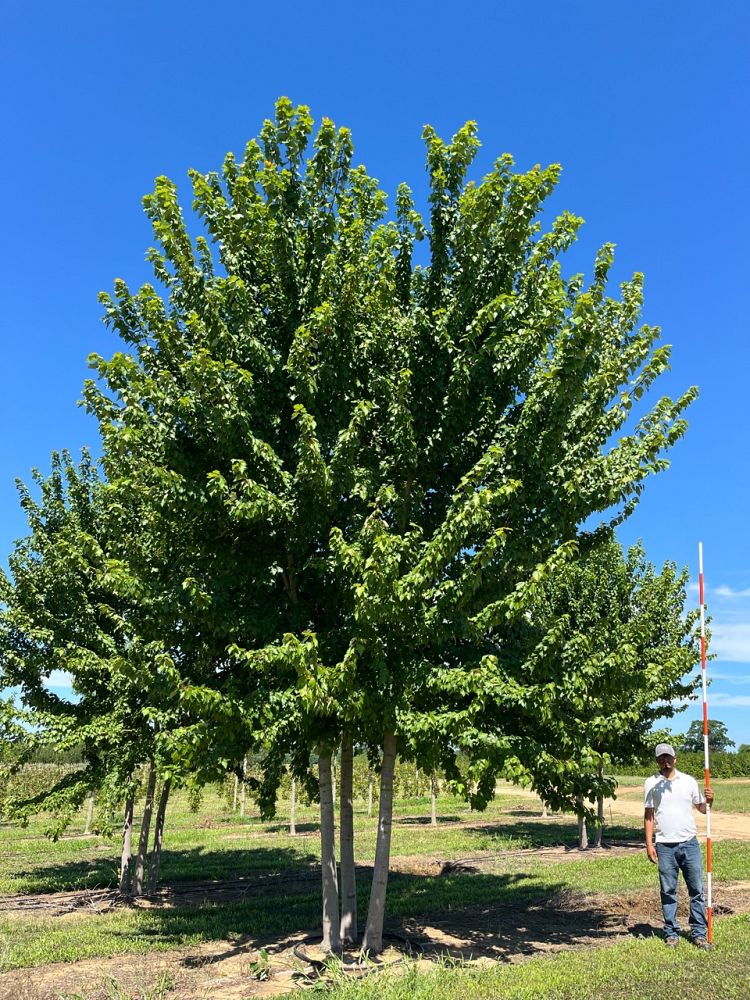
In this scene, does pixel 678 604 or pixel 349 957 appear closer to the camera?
pixel 349 957

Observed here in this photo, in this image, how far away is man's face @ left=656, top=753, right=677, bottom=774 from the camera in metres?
7.87

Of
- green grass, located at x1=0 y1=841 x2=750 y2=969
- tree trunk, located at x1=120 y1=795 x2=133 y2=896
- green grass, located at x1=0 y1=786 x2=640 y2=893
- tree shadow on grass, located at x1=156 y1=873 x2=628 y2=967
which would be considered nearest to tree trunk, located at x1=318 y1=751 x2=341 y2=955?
tree shadow on grass, located at x1=156 y1=873 x2=628 y2=967

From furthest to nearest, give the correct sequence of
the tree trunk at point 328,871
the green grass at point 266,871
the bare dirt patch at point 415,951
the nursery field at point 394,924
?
the green grass at point 266,871
the tree trunk at point 328,871
the bare dirt patch at point 415,951
the nursery field at point 394,924

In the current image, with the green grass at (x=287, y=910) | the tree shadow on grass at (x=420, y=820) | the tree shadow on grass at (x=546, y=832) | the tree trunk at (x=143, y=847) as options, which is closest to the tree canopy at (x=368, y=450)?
the green grass at (x=287, y=910)

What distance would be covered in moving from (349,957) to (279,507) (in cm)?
521

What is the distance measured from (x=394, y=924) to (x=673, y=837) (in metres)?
4.38

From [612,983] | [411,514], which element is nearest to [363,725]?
[411,514]

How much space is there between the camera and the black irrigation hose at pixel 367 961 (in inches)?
277

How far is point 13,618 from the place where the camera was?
37.1 feet

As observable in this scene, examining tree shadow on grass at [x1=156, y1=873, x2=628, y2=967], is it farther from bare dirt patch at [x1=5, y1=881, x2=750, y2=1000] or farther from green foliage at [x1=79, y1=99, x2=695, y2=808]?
green foliage at [x1=79, y1=99, x2=695, y2=808]

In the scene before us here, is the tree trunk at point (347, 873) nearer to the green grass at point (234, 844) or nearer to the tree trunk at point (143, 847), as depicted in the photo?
the tree trunk at point (143, 847)

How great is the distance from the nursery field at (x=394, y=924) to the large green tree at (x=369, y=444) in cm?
155

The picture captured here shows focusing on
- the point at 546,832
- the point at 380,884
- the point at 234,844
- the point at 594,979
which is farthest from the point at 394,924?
the point at 546,832

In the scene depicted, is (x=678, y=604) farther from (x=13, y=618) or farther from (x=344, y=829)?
(x=13, y=618)
